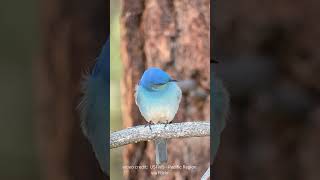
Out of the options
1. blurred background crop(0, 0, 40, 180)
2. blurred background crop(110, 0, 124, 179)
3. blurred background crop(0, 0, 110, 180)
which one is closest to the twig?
blurred background crop(110, 0, 124, 179)

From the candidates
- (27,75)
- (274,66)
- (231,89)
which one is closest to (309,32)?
(274,66)

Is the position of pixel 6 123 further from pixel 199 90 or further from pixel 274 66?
pixel 274 66

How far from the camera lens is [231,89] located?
8.94 ft

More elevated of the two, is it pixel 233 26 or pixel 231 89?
pixel 233 26

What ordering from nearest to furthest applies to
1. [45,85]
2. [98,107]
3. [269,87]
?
1. [269,87]
2. [98,107]
3. [45,85]

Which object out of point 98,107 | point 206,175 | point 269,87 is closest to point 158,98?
point 98,107

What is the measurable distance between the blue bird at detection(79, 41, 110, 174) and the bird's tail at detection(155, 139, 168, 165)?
286mm

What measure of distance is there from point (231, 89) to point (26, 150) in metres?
1.25

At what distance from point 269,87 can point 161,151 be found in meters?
0.69

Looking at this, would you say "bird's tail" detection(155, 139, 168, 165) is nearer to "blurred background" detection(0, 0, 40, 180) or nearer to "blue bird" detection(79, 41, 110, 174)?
"blue bird" detection(79, 41, 110, 174)

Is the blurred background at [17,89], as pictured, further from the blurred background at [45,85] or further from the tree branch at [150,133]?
the tree branch at [150,133]

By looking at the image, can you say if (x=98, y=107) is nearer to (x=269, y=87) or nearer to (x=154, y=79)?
(x=154, y=79)

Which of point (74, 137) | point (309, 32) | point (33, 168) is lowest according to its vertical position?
point (33, 168)

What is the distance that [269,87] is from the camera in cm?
270
